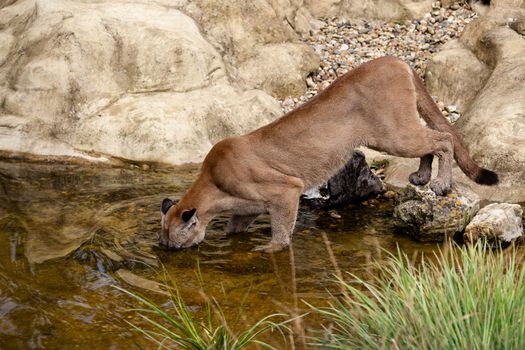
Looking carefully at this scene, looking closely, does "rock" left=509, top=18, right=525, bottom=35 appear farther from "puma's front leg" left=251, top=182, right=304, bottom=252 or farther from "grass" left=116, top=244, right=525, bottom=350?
"grass" left=116, top=244, right=525, bottom=350

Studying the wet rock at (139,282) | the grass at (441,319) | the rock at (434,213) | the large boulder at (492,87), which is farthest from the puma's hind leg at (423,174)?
the grass at (441,319)

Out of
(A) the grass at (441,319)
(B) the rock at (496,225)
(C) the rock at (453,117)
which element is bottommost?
(C) the rock at (453,117)

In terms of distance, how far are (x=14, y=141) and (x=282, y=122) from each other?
15.7 feet

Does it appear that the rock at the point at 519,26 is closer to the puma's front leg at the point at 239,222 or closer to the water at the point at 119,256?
the water at the point at 119,256

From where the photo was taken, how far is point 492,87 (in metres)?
A: 11.3

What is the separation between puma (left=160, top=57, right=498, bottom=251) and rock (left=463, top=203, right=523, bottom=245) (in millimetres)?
555

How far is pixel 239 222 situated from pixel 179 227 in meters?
0.83

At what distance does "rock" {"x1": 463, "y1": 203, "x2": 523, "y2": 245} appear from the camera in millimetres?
7828

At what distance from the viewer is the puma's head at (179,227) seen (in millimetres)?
8211

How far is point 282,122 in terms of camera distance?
867 centimetres

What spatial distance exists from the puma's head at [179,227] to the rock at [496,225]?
3.02 m

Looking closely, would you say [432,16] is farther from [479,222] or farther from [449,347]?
[449,347]

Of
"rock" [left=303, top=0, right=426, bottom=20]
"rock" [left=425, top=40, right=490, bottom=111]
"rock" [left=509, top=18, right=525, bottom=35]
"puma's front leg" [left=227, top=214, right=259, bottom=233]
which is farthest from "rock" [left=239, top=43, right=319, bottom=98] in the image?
"puma's front leg" [left=227, top=214, right=259, bottom=233]

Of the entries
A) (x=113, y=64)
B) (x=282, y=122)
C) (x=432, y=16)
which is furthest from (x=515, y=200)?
(x=432, y=16)
